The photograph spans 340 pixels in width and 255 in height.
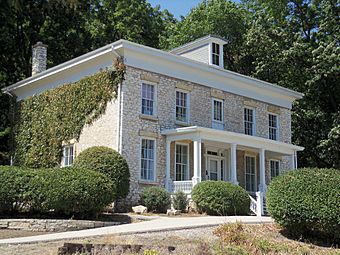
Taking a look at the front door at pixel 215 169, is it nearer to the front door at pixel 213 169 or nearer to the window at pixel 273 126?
the front door at pixel 213 169

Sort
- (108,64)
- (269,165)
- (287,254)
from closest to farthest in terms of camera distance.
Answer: (287,254) → (108,64) → (269,165)

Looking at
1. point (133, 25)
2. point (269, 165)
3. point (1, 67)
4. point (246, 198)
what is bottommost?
point (246, 198)

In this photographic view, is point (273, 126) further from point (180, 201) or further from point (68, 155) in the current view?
point (68, 155)

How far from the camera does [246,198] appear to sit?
2117cm

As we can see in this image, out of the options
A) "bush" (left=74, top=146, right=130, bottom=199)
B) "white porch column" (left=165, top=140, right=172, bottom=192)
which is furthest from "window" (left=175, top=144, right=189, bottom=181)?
"bush" (left=74, top=146, right=130, bottom=199)

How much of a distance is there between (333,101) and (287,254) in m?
24.6

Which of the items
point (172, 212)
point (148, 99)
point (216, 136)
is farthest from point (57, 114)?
point (172, 212)

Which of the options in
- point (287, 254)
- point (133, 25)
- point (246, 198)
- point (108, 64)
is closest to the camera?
point (287, 254)

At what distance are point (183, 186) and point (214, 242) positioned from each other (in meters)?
10.2

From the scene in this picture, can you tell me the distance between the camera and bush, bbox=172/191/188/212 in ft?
68.8

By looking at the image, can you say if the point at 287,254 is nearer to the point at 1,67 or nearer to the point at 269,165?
the point at 269,165

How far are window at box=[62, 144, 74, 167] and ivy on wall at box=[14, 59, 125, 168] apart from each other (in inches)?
11.8

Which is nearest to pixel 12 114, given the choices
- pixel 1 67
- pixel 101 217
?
pixel 1 67

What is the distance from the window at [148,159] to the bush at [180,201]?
2027mm
